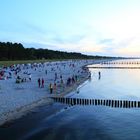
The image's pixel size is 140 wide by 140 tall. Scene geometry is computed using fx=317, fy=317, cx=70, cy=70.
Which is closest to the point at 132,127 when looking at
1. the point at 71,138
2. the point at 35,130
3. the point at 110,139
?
the point at 110,139

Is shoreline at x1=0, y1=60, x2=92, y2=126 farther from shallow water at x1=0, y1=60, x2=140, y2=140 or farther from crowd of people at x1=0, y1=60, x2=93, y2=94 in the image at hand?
crowd of people at x1=0, y1=60, x2=93, y2=94

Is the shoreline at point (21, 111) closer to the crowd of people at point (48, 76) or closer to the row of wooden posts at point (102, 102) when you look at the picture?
the row of wooden posts at point (102, 102)

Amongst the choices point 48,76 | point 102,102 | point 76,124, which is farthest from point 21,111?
point 48,76

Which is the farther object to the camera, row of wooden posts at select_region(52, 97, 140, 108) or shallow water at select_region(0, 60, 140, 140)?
row of wooden posts at select_region(52, 97, 140, 108)

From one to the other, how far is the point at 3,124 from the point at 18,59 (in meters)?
139

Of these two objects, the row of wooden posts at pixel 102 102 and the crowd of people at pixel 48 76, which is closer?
the row of wooden posts at pixel 102 102

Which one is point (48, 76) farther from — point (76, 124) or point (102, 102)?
point (76, 124)

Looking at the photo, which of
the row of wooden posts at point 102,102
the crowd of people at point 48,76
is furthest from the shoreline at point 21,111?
the crowd of people at point 48,76

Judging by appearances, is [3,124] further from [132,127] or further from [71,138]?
[132,127]

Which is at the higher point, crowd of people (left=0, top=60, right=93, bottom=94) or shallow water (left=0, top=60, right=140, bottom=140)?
crowd of people (left=0, top=60, right=93, bottom=94)

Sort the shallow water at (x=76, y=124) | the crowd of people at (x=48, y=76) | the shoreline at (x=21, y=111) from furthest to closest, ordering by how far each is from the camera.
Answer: the crowd of people at (x=48, y=76)
the shoreline at (x=21, y=111)
the shallow water at (x=76, y=124)

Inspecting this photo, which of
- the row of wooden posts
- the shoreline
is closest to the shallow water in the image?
the shoreline

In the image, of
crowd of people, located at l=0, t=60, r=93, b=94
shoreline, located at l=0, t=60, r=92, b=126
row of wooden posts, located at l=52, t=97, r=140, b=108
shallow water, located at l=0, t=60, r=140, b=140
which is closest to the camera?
shallow water, located at l=0, t=60, r=140, b=140

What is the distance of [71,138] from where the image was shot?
83.4ft
